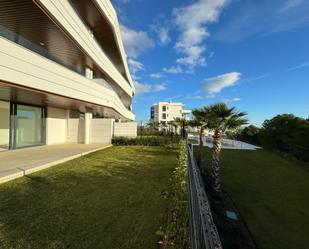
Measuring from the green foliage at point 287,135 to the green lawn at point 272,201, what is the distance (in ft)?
12.3

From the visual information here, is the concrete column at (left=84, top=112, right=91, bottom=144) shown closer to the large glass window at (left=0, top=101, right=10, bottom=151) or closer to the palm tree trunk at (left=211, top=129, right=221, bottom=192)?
the large glass window at (left=0, top=101, right=10, bottom=151)

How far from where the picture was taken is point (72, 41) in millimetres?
→ 9219

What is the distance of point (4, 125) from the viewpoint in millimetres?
10305

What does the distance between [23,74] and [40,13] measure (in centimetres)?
248

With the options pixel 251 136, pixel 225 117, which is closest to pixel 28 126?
pixel 225 117

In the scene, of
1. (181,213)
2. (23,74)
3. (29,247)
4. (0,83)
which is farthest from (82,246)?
(23,74)

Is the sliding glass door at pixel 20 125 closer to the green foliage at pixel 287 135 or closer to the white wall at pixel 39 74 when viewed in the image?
the white wall at pixel 39 74

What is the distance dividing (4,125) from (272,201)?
14964 mm

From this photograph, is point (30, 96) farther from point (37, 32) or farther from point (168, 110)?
point (168, 110)

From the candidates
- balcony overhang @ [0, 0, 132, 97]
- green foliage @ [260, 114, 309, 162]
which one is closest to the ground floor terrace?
balcony overhang @ [0, 0, 132, 97]

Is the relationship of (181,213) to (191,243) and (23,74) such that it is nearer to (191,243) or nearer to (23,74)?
(191,243)

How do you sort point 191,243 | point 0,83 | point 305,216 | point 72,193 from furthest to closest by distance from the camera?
point 305,216, point 0,83, point 72,193, point 191,243

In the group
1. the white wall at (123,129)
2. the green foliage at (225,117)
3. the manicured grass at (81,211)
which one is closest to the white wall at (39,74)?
the manicured grass at (81,211)

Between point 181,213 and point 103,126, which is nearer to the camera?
point 181,213
